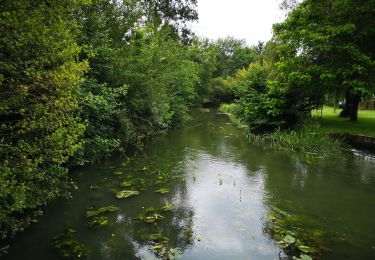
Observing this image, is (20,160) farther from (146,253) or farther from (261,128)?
(261,128)

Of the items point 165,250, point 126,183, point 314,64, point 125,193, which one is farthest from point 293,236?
point 314,64

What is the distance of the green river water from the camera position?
666cm

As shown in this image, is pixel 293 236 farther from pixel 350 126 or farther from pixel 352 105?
pixel 352 105

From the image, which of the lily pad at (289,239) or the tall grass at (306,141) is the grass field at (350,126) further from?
the lily pad at (289,239)

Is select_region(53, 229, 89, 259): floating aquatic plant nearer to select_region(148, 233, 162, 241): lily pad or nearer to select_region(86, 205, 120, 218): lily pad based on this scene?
select_region(86, 205, 120, 218): lily pad

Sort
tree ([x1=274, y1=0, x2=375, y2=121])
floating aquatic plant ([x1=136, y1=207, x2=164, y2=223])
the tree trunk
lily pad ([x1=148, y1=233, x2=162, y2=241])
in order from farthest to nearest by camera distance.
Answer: the tree trunk
tree ([x1=274, y1=0, x2=375, y2=121])
floating aquatic plant ([x1=136, y1=207, x2=164, y2=223])
lily pad ([x1=148, y1=233, x2=162, y2=241])

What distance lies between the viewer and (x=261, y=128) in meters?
21.3

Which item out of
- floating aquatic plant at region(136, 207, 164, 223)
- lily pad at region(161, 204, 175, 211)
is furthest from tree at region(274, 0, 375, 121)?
floating aquatic plant at region(136, 207, 164, 223)

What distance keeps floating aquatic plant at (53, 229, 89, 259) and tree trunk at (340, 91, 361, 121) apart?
19.7 metres

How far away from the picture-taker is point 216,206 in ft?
29.6

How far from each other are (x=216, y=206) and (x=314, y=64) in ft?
47.8

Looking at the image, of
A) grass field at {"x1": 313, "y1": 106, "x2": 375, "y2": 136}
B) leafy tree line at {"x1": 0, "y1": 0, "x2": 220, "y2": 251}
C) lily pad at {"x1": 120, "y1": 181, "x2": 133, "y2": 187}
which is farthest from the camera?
grass field at {"x1": 313, "y1": 106, "x2": 375, "y2": 136}

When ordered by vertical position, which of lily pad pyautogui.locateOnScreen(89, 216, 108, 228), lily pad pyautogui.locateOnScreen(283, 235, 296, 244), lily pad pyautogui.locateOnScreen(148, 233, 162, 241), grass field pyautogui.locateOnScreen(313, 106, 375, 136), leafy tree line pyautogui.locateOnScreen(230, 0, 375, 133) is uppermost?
leafy tree line pyautogui.locateOnScreen(230, 0, 375, 133)

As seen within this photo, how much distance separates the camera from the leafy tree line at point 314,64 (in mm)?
17469
